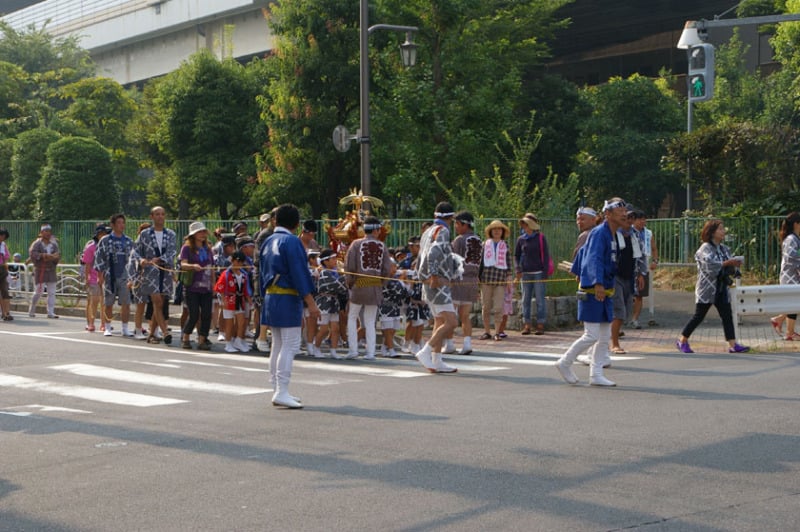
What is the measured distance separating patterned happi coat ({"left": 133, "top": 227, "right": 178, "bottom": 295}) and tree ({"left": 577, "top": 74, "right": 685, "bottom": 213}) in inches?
934

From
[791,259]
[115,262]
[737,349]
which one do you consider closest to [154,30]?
[115,262]

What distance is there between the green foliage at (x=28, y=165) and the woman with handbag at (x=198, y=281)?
24826mm

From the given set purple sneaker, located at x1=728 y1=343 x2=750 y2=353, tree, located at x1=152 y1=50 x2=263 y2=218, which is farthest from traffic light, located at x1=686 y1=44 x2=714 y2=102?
tree, located at x1=152 y1=50 x2=263 y2=218

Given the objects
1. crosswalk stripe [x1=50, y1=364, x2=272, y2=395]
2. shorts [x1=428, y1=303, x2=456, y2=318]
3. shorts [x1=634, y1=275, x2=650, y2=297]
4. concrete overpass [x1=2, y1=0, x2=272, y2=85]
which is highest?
concrete overpass [x1=2, y1=0, x2=272, y2=85]

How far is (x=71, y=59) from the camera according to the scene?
54.4 meters

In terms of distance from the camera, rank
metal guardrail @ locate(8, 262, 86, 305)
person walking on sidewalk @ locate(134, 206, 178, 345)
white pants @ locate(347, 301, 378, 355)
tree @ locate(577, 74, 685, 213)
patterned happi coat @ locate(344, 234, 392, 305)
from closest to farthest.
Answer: patterned happi coat @ locate(344, 234, 392, 305), white pants @ locate(347, 301, 378, 355), person walking on sidewalk @ locate(134, 206, 178, 345), metal guardrail @ locate(8, 262, 86, 305), tree @ locate(577, 74, 685, 213)

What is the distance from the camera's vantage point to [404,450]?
25.1 feet

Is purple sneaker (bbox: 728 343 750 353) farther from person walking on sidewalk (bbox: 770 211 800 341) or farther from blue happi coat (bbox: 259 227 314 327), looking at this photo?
blue happi coat (bbox: 259 227 314 327)

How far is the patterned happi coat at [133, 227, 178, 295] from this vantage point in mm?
16328

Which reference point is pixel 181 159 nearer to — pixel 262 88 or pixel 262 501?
pixel 262 88

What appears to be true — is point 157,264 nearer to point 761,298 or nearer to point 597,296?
point 597,296

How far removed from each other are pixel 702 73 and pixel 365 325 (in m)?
8.31

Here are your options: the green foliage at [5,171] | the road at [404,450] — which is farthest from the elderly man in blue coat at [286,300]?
the green foliage at [5,171]

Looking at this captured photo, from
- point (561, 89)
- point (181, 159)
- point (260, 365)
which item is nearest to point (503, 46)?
point (561, 89)
